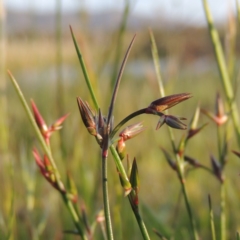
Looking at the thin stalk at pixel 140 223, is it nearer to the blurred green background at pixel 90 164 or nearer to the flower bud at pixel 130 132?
the flower bud at pixel 130 132

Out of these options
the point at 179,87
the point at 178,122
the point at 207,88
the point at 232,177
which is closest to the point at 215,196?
the point at 232,177

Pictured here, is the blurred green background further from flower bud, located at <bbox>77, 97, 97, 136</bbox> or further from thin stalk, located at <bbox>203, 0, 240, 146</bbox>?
flower bud, located at <bbox>77, 97, 97, 136</bbox>

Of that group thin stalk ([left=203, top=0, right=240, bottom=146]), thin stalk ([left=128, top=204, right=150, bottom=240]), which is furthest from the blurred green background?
thin stalk ([left=128, top=204, right=150, bottom=240])

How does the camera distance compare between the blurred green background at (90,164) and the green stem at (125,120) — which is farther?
the blurred green background at (90,164)

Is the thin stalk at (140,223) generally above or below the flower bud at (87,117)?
below

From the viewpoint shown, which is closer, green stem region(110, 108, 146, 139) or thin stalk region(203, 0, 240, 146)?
green stem region(110, 108, 146, 139)

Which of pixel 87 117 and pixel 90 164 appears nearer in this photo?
pixel 87 117

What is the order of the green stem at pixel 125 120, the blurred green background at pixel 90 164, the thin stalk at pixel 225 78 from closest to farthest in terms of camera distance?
the green stem at pixel 125 120 → the thin stalk at pixel 225 78 → the blurred green background at pixel 90 164

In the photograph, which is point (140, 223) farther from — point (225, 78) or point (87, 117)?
point (225, 78)

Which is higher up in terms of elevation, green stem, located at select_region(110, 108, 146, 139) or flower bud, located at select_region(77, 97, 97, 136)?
flower bud, located at select_region(77, 97, 97, 136)

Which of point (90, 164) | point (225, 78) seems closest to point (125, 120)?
point (225, 78)

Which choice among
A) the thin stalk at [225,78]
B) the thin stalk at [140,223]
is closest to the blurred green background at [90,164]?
the thin stalk at [225,78]

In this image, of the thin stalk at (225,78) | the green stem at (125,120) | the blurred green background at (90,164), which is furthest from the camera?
the blurred green background at (90,164)
